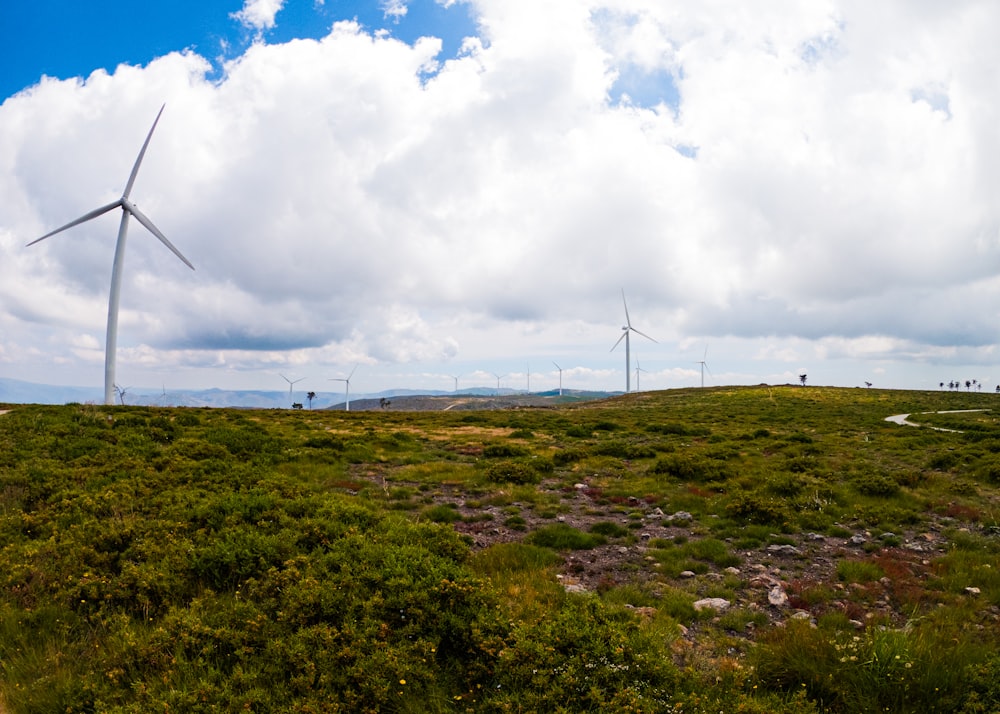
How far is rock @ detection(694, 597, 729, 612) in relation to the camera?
32.6 feet

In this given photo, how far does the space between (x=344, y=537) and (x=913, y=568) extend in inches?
511

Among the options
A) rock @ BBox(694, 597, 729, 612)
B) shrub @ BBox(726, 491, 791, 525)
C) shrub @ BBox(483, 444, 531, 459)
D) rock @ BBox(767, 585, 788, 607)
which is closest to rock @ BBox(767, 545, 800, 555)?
shrub @ BBox(726, 491, 791, 525)

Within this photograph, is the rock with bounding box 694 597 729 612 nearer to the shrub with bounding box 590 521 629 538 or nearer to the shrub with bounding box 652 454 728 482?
the shrub with bounding box 590 521 629 538

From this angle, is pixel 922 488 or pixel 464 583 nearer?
pixel 464 583

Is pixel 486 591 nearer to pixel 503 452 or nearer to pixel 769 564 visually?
pixel 769 564

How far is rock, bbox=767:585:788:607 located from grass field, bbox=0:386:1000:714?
0.06 meters

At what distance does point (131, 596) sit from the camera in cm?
985

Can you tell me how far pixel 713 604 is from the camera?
1015 cm

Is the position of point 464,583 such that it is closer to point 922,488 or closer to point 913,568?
point 913,568

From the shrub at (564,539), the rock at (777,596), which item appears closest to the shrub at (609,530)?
the shrub at (564,539)

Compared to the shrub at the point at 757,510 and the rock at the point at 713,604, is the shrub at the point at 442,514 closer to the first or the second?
the rock at the point at 713,604

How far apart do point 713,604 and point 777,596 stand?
1469 mm

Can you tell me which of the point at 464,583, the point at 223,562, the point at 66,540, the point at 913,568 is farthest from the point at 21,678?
the point at 913,568

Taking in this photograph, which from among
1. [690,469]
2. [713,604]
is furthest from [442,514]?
[690,469]
